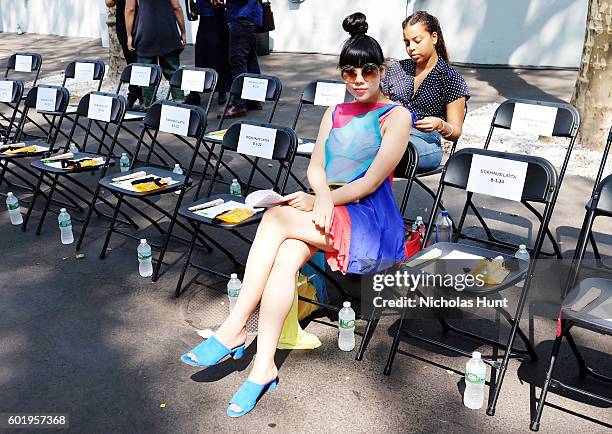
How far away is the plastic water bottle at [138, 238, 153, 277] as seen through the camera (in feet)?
14.6

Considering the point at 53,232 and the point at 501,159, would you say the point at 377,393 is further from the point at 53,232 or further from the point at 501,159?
the point at 53,232

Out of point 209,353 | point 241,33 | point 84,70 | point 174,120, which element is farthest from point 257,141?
point 241,33

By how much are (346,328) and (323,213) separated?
2.15ft

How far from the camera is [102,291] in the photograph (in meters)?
4.38

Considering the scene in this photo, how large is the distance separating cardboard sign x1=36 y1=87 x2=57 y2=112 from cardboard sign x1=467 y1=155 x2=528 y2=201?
412 cm

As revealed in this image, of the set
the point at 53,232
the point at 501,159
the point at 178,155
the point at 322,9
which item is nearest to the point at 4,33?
the point at 322,9

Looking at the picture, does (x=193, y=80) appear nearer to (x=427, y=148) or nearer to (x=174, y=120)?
(x=174, y=120)

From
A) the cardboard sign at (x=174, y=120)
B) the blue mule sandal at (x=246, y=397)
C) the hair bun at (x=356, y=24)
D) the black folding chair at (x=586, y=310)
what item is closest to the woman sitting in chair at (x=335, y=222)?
the blue mule sandal at (x=246, y=397)

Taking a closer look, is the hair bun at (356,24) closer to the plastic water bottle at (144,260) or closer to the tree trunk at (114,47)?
the plastic water bottle at (144,260)

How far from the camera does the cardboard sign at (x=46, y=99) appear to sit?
19.9 feet

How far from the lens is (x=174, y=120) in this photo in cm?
488

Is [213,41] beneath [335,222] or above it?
Answer: above

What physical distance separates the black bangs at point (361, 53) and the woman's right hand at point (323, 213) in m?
0.71

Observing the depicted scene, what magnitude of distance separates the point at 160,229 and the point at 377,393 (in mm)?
2420
